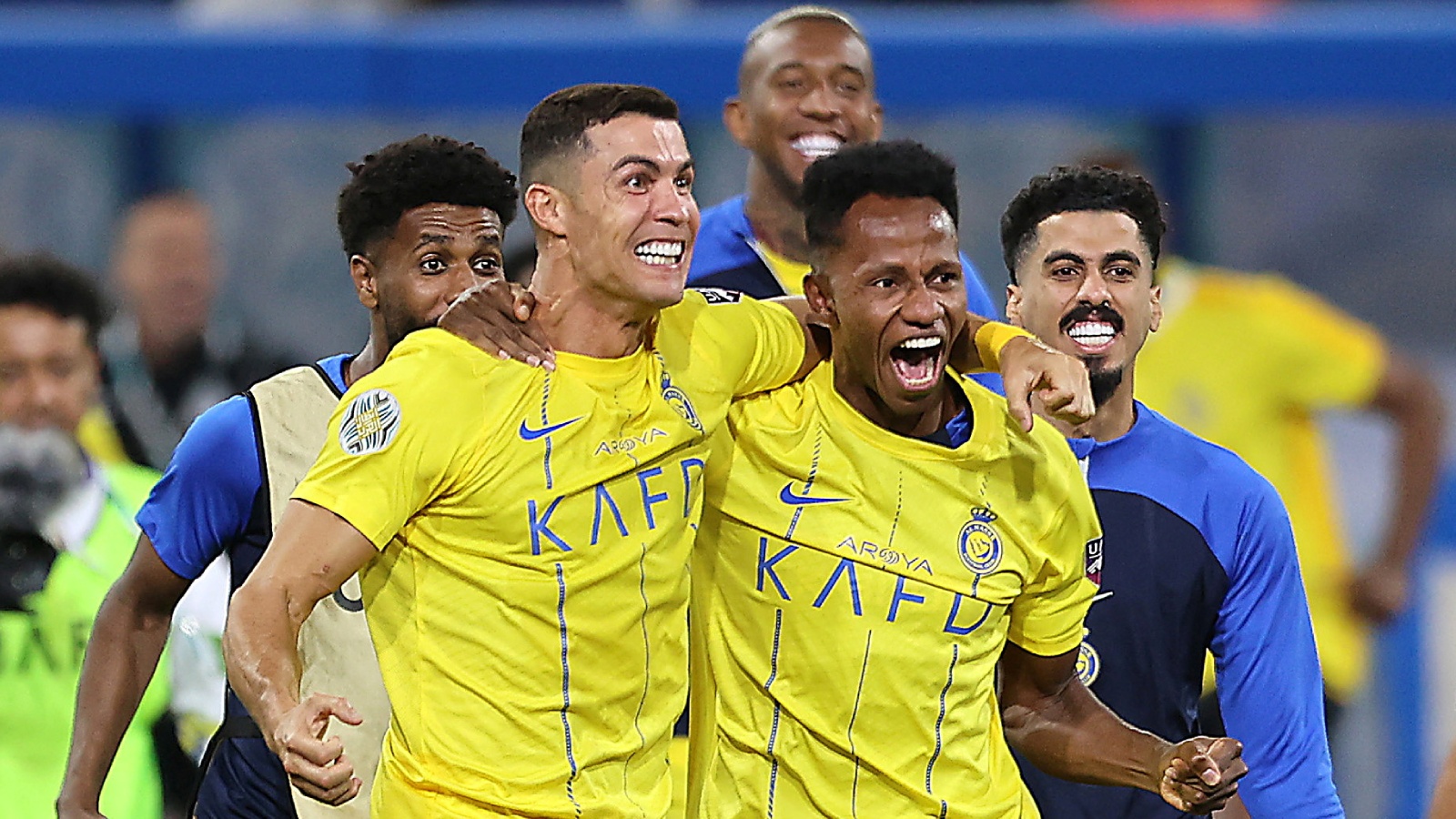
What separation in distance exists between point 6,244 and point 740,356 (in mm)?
5075

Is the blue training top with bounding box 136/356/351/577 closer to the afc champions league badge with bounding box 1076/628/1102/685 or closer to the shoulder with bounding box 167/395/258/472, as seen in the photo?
the shoulder with bounding box 167/395/258/472

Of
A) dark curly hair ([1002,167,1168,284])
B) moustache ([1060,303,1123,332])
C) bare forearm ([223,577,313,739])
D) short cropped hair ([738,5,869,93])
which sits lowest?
bare forearm ([223,577,313,739])

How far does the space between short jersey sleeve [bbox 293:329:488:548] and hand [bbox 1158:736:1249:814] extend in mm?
1205

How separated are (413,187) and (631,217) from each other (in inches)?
27.0

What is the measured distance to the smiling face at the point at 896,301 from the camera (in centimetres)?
366

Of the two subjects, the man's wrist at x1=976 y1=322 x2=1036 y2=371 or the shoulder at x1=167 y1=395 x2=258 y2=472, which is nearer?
the man's wrist at x1=976 y1=322 x2=1036 y2=371

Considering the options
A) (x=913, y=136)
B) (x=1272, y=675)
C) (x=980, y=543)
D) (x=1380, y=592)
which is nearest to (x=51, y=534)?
(x=980, y=543)

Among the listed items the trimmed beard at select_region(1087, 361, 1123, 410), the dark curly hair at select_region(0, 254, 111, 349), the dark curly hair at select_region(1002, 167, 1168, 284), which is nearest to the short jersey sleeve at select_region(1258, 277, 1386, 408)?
the dark curly hair at select_region(1002, 167, 1168, 284)

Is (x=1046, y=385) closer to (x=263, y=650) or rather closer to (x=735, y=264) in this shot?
(x=263, y=650)

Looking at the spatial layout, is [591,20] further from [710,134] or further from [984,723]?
[984,723]

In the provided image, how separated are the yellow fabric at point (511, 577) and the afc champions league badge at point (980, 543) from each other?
483 millimetres

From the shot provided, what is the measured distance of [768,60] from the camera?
17.4ft

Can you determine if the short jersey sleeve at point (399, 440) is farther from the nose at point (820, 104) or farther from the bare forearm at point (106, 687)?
the nose at point (820, 104)

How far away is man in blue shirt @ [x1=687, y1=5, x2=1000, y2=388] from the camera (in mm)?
5184
